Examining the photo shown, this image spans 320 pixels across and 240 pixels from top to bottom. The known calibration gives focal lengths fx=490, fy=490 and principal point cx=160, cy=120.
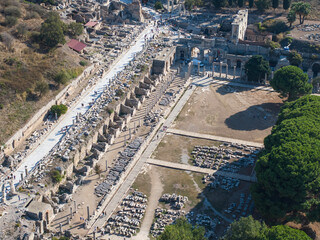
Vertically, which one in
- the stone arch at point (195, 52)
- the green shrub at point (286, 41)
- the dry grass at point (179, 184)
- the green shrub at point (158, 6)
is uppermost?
the green shrub at point (158, 6)

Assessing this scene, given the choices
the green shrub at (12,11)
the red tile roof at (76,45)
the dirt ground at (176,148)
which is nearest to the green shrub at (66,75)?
the red tile roof at (76,45)

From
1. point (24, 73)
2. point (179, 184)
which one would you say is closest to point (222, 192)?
point (179, 184)

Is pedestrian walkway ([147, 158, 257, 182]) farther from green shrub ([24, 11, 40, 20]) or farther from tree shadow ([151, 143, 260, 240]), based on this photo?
green shrub ([24, 11, 40, 20])

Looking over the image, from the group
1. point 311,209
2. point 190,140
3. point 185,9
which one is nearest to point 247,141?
point 190,140

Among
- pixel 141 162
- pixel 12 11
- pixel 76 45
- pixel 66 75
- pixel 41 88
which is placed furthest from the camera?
pixel 76 45

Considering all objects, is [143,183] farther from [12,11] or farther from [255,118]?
[12,11]

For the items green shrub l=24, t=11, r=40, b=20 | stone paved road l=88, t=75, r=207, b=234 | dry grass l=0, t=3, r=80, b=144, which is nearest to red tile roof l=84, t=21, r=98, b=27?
green shrub l=24, t=11, r=40, b=20

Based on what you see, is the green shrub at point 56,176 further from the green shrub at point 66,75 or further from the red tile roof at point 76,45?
the red tile roof at point 76,45
